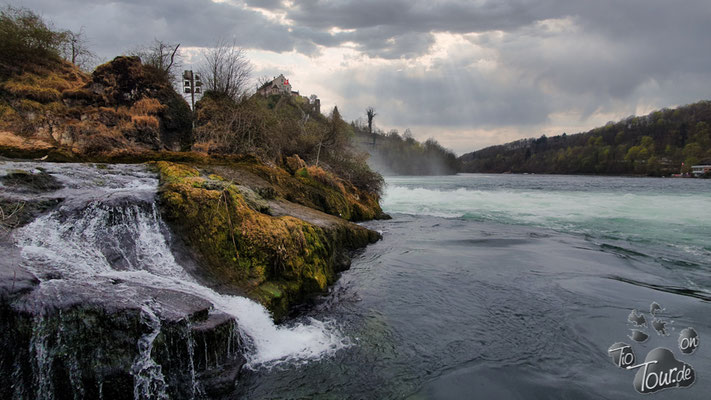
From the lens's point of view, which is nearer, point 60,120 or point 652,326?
point 652,326

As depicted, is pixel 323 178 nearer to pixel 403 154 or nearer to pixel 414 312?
pixel 414 312

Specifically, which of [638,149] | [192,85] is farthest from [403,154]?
[192,85]

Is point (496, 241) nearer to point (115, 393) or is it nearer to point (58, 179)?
point (115, 393)

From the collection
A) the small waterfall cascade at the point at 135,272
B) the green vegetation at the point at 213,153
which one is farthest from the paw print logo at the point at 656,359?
the green vegetation at the point at 213,153

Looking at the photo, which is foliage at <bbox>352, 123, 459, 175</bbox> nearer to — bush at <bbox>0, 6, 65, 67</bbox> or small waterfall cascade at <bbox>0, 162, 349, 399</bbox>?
bush at <bbox>0, 6, 65, 67</bbox>

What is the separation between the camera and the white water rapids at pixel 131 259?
421 centimetres

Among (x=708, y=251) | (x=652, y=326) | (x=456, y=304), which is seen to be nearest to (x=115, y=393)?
(x=456, y=304)

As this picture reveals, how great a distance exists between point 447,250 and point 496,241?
2386mm

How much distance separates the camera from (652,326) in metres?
5.43

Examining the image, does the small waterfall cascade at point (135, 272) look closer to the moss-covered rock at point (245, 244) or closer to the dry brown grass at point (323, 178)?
the moss-covered rock at point (245, 244)

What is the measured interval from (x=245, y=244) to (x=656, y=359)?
621cm

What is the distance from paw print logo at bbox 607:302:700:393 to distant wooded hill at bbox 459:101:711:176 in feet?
340

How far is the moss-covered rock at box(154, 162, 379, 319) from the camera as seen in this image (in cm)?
543

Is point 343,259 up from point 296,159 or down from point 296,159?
down
